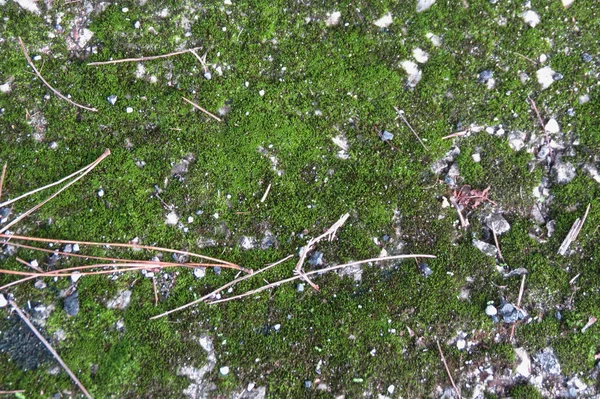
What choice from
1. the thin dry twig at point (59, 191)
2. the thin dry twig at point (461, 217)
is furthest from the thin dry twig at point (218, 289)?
the thin dry twig at point (461, 217)

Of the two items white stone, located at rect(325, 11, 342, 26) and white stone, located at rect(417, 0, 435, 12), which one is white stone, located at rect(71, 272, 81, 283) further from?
white stone, located at rect(417, 0, 435, 12)

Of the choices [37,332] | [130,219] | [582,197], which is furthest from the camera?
[582,197]

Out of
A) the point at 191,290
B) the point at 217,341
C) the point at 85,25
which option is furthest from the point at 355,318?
the point at 85,25

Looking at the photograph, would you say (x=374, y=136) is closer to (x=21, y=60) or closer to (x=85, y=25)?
(x=85, y=25)

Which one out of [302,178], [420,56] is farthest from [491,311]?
[420,56]

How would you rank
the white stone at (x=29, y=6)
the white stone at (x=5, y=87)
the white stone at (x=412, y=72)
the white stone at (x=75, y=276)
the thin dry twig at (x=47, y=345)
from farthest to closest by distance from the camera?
the white stone at (x=412, y=72) < the white stone at (x=29, y=6) < the white stone at (x=5, y=87) < the white stone at (x=75, y=276) < the thin dry twig at (x=47, y=345)

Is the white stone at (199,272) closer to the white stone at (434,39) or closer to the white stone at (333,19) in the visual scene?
the white stone at (333,19)

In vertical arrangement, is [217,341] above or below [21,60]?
below

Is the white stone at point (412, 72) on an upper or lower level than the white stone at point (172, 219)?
upper

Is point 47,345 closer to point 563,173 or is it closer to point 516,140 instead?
point 516,140
